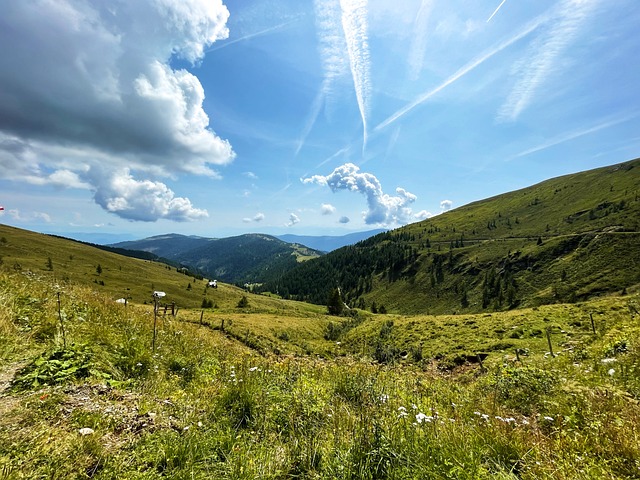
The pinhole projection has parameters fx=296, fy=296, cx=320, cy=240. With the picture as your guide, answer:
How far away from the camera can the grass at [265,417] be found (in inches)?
142

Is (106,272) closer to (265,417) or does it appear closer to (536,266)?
(265,417)

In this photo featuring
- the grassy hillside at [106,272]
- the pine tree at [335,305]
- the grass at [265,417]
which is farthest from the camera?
the grassy hillside at [106,272]

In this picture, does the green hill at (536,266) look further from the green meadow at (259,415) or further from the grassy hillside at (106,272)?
the green meadow at (259,415)

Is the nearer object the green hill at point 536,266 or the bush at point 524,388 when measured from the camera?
the bush at point 524,388

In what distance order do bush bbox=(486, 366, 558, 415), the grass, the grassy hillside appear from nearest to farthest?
1. the grass
2. bush bbox=(486, 366, 558, 415)
3. the grassy hillside

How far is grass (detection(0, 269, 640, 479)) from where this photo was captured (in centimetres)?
362

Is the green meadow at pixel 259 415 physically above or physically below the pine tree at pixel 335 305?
above

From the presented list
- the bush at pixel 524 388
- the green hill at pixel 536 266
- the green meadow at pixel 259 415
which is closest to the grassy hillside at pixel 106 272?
the green hill at pixel 536 266

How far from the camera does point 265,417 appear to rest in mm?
5176

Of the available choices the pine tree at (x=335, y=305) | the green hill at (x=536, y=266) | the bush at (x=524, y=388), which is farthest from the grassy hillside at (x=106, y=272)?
the bush at (x=524, y=388)

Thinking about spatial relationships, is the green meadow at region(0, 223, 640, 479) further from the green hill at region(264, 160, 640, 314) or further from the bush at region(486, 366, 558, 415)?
the green hill at region(264, 160, 640, 314)

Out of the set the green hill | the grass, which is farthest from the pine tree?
the grass

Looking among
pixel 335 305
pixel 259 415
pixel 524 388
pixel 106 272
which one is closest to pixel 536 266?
pixel 335 305

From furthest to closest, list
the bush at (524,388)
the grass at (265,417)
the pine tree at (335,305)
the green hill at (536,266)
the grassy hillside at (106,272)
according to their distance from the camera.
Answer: the green hill at (536,266) → the grassy hillside at (106,272) → the pine tree at (335,305) → the bush at (524,388) → the grass at (265,417)
